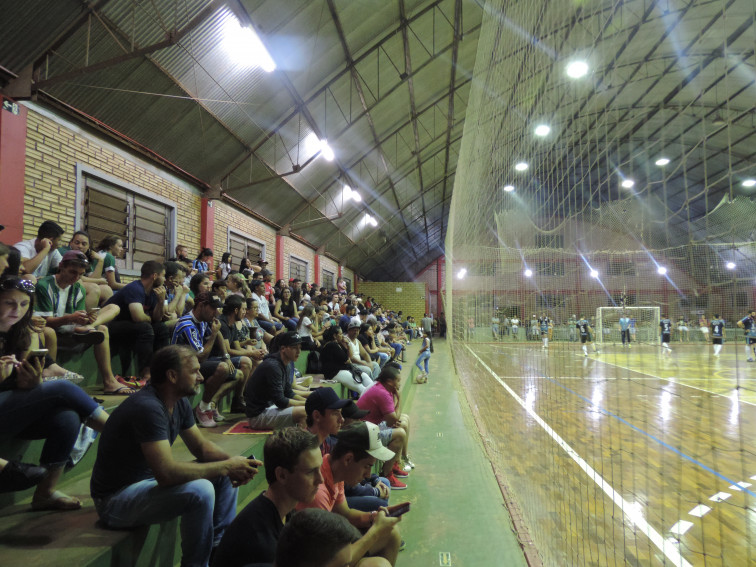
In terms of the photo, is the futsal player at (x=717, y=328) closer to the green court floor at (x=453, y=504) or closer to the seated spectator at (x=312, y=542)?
the seated spectator at (x=312, y=542)

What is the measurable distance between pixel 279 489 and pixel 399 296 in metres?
22.1

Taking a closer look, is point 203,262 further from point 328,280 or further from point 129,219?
point 328,280

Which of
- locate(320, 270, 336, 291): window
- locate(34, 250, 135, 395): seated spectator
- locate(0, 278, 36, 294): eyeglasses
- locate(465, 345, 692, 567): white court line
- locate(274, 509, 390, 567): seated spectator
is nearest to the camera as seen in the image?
locate(274, 509, 390, 567): seated spectator

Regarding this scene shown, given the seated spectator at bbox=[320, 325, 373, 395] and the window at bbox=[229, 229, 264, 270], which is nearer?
the seated spectator at bbox=[320, 325, 373, 395]

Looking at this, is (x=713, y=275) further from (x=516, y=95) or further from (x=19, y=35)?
(x=19, y=35)

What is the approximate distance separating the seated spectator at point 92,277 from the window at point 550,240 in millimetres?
3528

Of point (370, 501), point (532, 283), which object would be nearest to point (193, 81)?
point (532, 283)

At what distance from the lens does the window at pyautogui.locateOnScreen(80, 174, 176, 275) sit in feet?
18.4

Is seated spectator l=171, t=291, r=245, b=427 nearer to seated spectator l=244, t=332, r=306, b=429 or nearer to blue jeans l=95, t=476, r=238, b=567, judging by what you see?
seated spectator l=244, t=332, r=306, b=429

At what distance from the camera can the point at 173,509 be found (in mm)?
1546

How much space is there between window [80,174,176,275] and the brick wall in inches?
651

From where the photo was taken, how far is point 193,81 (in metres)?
6.23

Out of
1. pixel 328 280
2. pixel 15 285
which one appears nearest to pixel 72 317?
pixel 15 285

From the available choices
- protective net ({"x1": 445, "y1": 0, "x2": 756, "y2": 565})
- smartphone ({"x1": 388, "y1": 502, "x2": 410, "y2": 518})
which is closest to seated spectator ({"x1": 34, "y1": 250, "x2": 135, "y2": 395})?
smartphone ({"x1": 388, "y1": 502, "x2": 410, "y2": 518})
